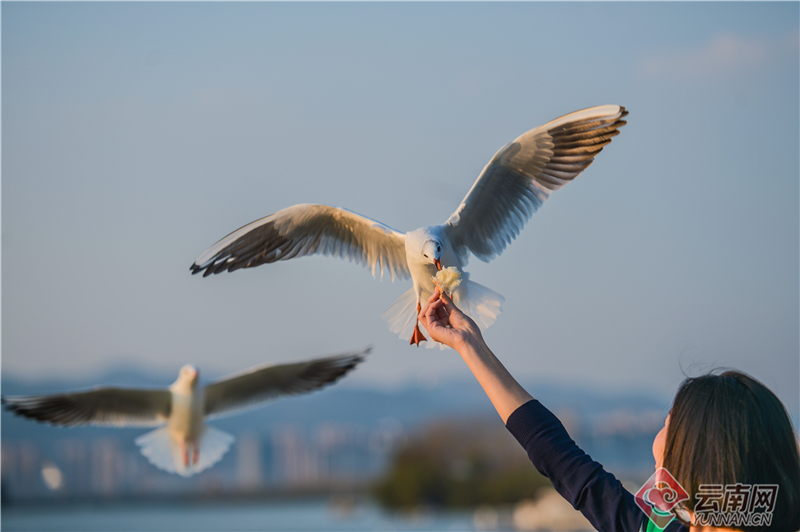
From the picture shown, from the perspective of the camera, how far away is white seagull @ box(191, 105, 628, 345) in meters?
3.33

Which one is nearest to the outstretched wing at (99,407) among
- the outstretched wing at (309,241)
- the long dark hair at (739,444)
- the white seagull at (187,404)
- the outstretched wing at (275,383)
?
the white seagull at (187,404)

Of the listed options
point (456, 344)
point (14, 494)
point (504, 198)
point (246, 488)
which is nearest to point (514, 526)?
point (504, 198)

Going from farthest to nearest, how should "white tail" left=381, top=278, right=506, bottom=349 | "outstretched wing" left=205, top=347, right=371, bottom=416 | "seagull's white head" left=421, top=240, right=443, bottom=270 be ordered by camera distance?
1. "outstretched wing" left=205, top=347, right=371, bottom=416
2. "white tail" left=381, top=278, right=506, bottom=349
3. "seagull's white head" left=421, top=240, right=443, bottom=270

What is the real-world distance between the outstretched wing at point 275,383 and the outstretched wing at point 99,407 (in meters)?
0.43

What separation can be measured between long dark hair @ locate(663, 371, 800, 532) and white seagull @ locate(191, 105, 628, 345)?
211cm

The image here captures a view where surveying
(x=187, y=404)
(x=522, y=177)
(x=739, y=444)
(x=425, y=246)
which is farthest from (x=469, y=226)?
(x=187, y=404)

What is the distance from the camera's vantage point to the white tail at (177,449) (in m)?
6.13

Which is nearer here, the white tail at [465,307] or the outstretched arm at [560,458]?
the outstretched arm at [560,458]

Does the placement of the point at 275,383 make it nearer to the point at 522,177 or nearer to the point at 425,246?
the point at 522,177

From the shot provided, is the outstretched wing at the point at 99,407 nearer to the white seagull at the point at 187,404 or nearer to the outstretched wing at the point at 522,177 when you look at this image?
the white seagull at the point at 187,404

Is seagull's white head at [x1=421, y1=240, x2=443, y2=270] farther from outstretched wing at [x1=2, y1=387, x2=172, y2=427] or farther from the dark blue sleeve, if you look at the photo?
outstretched wing at [x1=2, y1=387, x2=172, y2=427]

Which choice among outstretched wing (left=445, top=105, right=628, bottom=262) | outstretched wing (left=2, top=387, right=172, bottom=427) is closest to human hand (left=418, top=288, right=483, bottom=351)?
outstretched wing (left=445, top=105, right=628, bottom=262)

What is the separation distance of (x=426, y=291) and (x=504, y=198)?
713 millimetres

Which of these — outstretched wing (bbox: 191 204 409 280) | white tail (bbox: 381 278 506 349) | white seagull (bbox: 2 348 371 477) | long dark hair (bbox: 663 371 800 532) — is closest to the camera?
long dark hair (bbox: 663 371 800 532)
